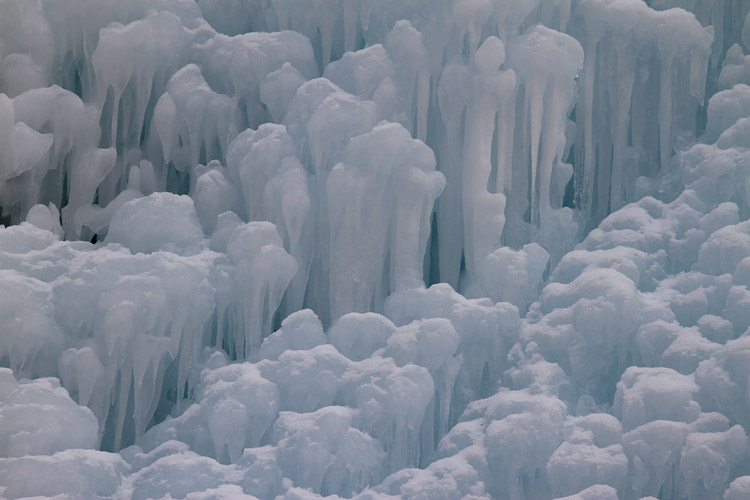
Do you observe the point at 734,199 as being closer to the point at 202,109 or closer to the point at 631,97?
the point at 631,97

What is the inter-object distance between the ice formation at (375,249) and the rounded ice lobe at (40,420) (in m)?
0.02

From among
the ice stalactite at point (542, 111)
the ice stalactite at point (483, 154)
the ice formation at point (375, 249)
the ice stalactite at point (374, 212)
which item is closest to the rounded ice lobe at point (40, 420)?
the ice formation at point (375, 249)

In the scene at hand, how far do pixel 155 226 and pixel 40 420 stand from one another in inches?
70.2

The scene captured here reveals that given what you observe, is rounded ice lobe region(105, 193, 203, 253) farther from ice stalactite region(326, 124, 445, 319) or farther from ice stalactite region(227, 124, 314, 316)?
ice stalactite region(326, 124, 445, 319)

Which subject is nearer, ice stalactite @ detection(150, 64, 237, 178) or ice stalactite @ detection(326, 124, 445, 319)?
ice stalactite @ detection(326, 124, 445, 319)

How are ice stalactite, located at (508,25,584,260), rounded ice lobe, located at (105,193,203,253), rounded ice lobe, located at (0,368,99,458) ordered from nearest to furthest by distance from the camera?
rounded ice lobe, located at (0,368,99,458)
rounded ice lobe, located at (105,193,203,253)
ice stalactite, located at (508,25,584,260)

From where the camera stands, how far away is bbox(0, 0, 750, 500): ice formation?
742cm

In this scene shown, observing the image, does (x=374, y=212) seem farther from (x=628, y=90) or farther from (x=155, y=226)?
(x=628, y=90)

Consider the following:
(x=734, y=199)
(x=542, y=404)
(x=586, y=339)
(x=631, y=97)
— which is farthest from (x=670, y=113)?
(x=542, y=404)

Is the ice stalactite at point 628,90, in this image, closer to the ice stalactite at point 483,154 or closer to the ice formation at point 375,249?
the ice formation at point 375,249

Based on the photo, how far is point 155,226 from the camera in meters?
8.52

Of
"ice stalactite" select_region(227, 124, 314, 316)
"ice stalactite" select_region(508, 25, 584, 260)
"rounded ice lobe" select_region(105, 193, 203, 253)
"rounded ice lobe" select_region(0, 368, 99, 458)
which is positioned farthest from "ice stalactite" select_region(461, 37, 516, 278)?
"rounded ice lobe" select_region(0, 368, 99, 458)

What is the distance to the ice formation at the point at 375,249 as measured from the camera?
7422 millimetres

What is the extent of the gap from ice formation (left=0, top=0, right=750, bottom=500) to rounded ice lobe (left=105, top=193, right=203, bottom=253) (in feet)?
0.07
